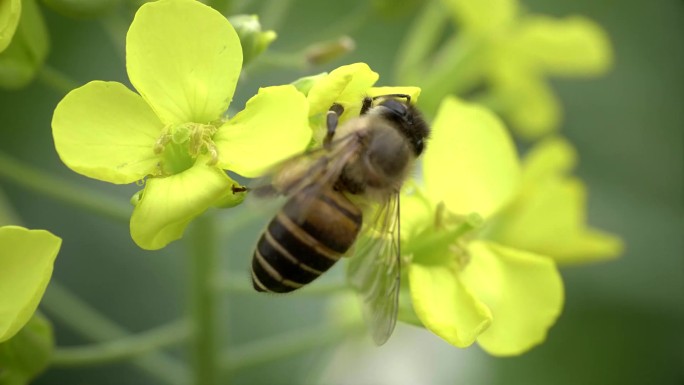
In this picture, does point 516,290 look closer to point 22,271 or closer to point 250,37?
point 250,37

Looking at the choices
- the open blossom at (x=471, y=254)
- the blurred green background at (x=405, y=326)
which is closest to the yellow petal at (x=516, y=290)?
the open blossom at (x=471, y=254)

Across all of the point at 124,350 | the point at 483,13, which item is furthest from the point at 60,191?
the point at 483,13

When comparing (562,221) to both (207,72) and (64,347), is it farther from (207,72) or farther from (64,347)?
(64,347)

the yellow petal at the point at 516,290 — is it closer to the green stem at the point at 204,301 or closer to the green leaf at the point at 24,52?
the green stem at the point at 204,301

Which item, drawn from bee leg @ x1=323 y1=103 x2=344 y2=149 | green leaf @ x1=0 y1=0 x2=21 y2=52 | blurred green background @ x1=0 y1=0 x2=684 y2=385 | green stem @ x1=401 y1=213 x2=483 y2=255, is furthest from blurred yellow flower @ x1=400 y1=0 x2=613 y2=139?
green leaf @ x1=0 y1=0 x2=21 y2=52

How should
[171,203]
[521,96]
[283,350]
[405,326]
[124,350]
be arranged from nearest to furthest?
1. [171,203]
2. [124,350]
3. [283,350]
4. [521,96]
5. [405,326]

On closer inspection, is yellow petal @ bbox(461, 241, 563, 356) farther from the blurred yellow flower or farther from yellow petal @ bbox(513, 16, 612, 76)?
yellow petal @ bbox(513, 16, 612, 76)
